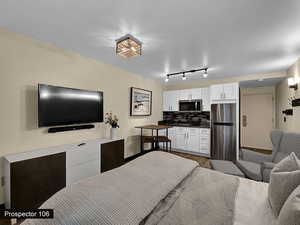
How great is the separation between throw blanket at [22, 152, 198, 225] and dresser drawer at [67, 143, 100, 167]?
1.18 metres

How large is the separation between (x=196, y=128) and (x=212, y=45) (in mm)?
2654

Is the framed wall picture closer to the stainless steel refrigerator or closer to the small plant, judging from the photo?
the small plant

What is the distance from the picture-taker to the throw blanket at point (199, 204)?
2.94ft

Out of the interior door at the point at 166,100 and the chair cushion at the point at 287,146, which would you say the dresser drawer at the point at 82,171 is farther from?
the interior door at the point at 166,100

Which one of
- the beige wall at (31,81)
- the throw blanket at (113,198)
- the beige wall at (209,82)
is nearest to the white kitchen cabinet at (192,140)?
the beige wall at (209,82)

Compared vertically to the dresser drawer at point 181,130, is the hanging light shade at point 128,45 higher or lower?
higher

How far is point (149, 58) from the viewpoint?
2.77 m

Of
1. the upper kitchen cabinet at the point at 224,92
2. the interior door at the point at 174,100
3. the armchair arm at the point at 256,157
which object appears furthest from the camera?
the interior door at the point at 174,100

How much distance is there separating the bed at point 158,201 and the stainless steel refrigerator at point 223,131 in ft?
8.30

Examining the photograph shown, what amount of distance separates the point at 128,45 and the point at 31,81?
5.19ft

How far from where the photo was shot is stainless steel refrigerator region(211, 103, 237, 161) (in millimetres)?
3730

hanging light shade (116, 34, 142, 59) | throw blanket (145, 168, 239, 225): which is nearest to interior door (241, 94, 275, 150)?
throw blanket (145, 168, 239, 225)

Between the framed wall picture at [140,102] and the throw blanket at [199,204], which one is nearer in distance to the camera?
the throw blanket at [199,204]

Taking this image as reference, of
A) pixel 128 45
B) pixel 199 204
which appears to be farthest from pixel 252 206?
pixel 128 45
